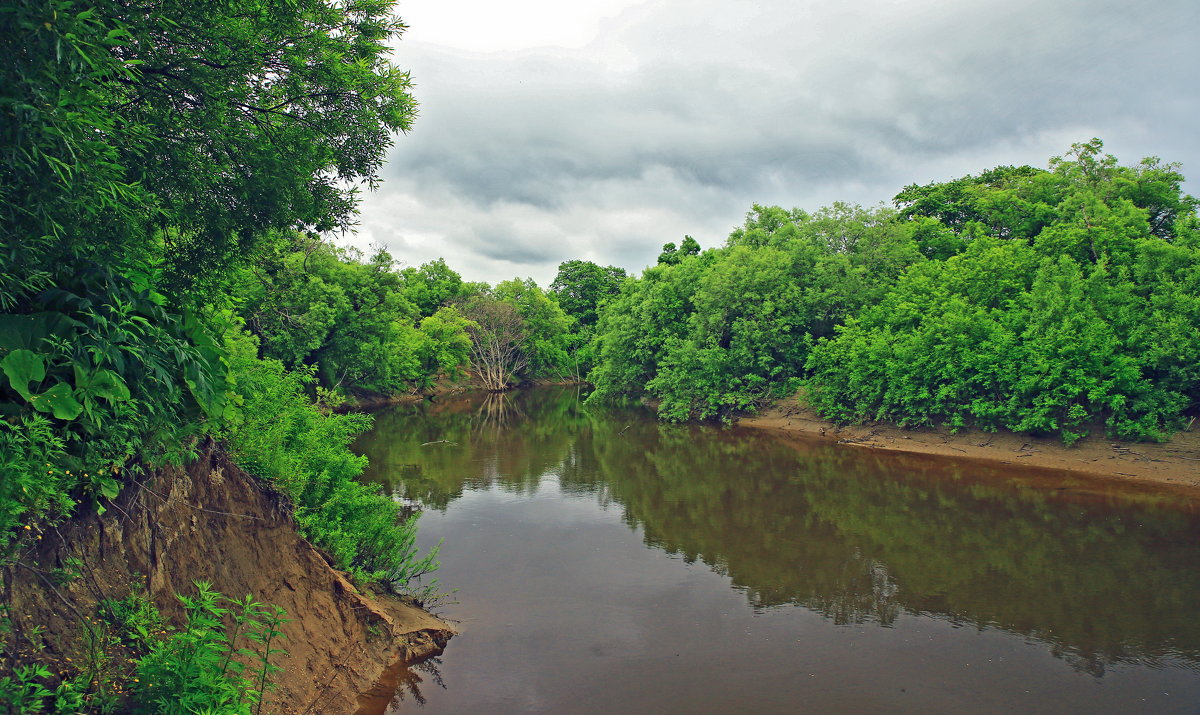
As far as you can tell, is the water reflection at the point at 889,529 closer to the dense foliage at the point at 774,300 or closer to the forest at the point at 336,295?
the forest at the point at 336,295

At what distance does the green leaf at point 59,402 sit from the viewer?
3.71 meters

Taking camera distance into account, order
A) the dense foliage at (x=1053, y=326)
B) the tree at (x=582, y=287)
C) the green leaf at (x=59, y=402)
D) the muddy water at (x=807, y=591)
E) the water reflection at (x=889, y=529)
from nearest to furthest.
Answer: the green leaf at (x=59, y=402)
the muddy water at (x=807, y=591)
the water reflection at (x=889, y=529)
the dense foliage at (x=1053, y=326)
the tree at (x=582, y=287)

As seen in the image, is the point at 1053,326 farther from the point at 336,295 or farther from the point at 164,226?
the point at 336,295

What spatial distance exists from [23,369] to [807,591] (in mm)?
11544

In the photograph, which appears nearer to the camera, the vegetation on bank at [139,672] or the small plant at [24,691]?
the small plant at [24,691]

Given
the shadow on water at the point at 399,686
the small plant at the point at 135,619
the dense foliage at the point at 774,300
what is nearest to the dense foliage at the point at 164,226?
the small plant at the point at 135,619

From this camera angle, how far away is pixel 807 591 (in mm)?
11234

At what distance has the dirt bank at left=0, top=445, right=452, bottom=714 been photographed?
413 cm

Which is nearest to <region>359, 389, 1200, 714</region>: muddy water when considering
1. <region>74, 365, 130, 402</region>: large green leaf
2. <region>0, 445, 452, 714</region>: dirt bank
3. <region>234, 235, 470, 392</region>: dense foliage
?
<region>0, 445, 452, 714</region>: dirt bank

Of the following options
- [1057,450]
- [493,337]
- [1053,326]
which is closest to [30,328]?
[1053,326]

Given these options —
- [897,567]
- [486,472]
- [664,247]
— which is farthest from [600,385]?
[897,567]

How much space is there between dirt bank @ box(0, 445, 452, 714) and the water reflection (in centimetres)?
678

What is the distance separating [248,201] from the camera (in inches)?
248

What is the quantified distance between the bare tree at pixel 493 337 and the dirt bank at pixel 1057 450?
32282 mm
